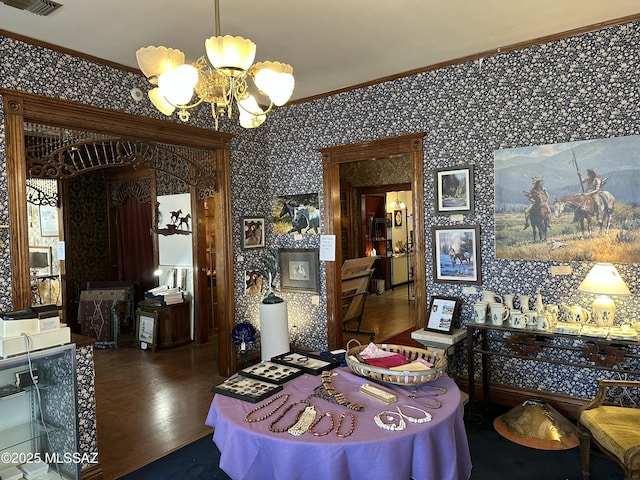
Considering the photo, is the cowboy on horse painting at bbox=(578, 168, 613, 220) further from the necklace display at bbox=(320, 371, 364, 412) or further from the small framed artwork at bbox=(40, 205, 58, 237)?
the small framed artwork at bbox=(40, 205, 58, 237)

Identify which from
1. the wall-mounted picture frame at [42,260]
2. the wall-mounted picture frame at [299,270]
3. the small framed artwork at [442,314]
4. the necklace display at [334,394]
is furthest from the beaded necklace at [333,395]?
the wall-mounted picture frame at [42,260]

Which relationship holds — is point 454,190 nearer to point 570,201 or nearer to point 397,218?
point 570,201

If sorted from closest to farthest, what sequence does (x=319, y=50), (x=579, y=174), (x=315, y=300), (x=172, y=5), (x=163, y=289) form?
(x=172, y=5), (x=579, y=174), (x=319, y=50), (x=315, y=300), (x=163, y=289)

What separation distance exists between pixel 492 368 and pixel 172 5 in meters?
3.93

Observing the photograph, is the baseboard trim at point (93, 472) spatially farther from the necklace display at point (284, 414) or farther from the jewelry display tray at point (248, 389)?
the necklace display at point (284, 414)

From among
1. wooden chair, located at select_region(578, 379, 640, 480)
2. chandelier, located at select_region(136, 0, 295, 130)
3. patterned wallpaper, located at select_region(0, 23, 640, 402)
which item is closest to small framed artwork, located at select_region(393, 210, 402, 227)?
patterned wallpaper, located at select_region(0, 23, 640, 402)

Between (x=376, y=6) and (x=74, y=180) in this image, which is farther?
(x=74, y=180)

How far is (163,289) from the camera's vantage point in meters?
6.64

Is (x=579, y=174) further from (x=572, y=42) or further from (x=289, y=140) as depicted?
(x=289, y=140)

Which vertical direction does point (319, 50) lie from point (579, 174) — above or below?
above

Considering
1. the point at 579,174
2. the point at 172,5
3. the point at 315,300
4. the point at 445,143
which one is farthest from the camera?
the point at 315,300

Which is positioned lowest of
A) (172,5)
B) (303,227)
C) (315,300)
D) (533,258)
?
(315,300)

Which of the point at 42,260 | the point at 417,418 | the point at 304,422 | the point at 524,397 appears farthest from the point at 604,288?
the point at 42,260

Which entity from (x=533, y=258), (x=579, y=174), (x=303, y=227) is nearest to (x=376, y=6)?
(x=579, y=174)
